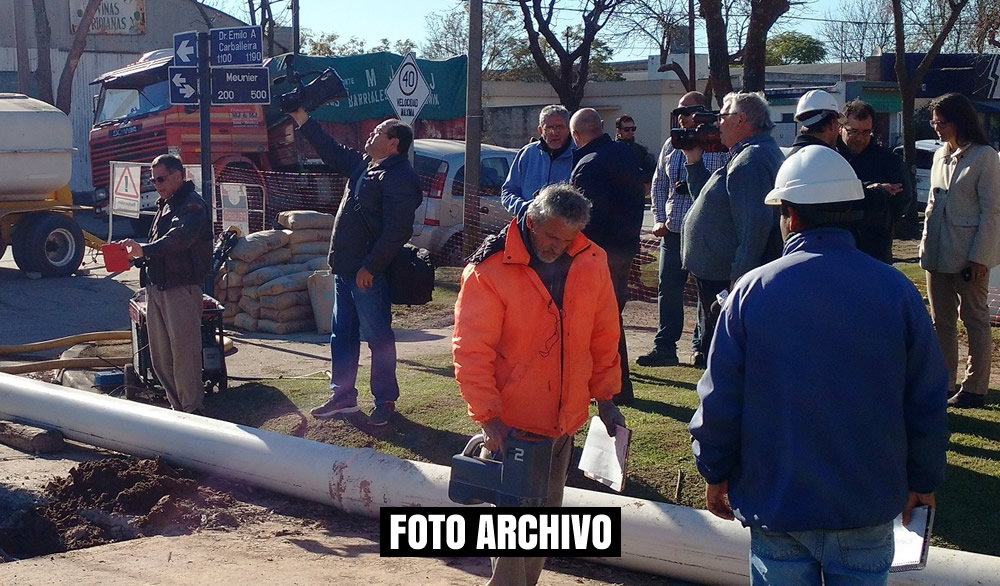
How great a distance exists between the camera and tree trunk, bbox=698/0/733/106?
14.7m

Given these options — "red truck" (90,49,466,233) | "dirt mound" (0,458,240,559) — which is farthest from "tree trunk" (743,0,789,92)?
"dirt mound" (0,458,240,559)

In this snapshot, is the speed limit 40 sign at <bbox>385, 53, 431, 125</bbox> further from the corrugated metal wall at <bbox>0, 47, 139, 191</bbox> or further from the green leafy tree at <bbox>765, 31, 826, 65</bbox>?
the green leafy tree at <bbox>765, 31, 826, 65</bbox>

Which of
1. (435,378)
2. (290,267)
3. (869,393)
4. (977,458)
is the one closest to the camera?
(869,393)

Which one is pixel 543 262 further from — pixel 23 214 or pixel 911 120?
pixel 911 120

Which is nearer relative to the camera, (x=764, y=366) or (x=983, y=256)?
(x=764, y=366)

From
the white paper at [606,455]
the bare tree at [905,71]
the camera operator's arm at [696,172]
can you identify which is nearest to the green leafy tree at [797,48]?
the bare tree at [905,71]

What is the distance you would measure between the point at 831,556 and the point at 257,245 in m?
9.05

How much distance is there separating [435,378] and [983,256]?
3.91 meters

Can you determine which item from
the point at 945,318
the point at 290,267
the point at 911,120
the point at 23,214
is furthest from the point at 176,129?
the point at 945,318

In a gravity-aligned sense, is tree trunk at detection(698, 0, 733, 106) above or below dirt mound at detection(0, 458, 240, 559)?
above

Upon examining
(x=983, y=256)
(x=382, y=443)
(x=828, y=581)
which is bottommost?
(x=382, y=443)

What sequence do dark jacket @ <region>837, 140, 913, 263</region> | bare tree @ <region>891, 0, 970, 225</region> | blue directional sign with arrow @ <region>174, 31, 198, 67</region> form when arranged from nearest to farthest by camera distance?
dark jacket @ <region>837, 140, 913, 263</region>, blue directional sign with arrow @ <region>174, 31, 198, 67</region>, bare tree @ <region>891, 0, 970, 225</region>

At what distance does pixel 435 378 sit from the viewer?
8.27 metres

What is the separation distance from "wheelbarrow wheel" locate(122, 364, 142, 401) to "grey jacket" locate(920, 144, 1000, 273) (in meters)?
5.63
